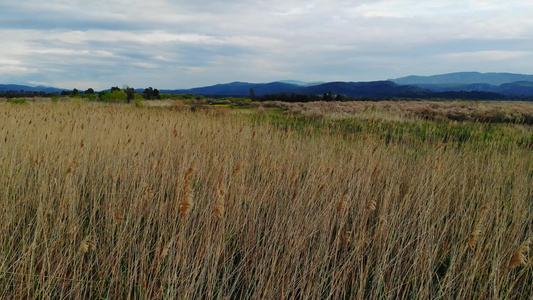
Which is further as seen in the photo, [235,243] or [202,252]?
[235,243]

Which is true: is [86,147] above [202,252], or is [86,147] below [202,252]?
above

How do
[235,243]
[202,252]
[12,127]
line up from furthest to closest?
[12,127] → [235,243] → [202,252]

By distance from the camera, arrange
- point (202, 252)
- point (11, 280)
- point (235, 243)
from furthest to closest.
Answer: point (235, 243), point (202, 252), point (11, 280)

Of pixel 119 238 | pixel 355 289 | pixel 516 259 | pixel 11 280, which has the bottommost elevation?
pixel 355 289

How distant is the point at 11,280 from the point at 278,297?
5.35 feet

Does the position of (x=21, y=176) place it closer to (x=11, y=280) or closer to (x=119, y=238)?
(x=11, y=280)

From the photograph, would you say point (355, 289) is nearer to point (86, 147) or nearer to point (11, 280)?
point (11, 280)

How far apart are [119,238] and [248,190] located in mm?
1465

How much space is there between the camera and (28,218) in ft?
9.20

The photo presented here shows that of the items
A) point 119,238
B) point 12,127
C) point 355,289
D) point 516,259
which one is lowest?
point 355,289

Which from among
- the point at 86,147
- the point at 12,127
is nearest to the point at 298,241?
the point at 86,147

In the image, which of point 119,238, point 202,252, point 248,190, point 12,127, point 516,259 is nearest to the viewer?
point 516,259

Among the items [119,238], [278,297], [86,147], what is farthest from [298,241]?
[86,147]

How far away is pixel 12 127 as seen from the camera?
557 cm
